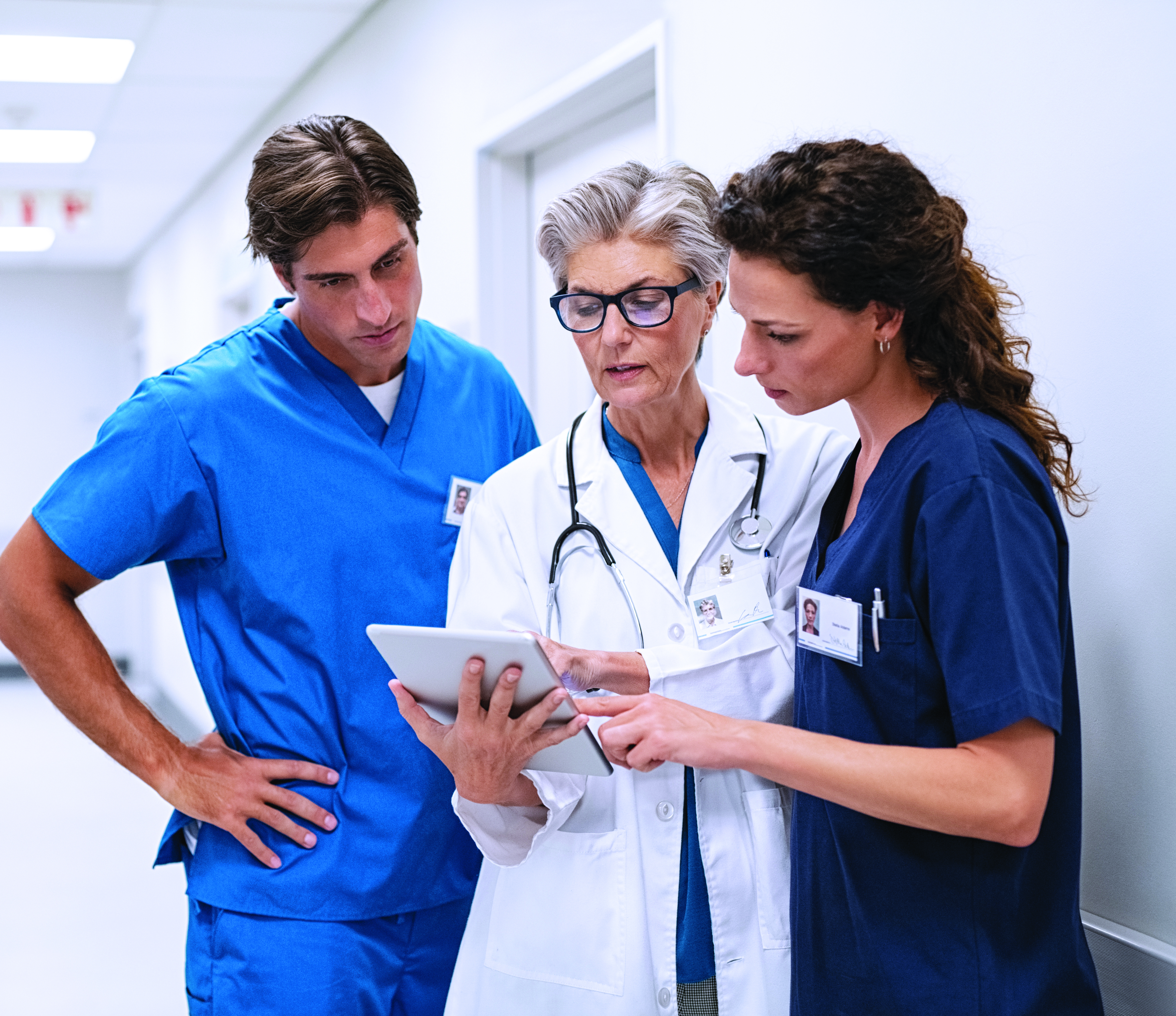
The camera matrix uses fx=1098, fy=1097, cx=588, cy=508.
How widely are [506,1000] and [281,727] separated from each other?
0.49 m

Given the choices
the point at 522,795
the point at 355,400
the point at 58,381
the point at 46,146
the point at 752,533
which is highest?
the point at 46,146

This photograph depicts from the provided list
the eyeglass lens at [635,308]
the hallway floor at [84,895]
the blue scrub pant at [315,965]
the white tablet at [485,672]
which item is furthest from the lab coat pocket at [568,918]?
the hallway floor at [84,895]

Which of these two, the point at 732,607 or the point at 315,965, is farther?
the point at 315,965

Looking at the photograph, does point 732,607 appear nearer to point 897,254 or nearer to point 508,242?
point 897,254

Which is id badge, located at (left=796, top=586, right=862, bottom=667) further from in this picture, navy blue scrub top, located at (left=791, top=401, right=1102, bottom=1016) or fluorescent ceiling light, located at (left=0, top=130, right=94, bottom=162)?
fluorescent ceiling light, located at (left=0, top=130, right=94, bottom=162)

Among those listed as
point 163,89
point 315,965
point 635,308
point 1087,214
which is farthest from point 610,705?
point 163,89

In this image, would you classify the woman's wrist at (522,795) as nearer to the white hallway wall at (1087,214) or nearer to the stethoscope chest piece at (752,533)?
the stethoscope chest piece at (752,533)

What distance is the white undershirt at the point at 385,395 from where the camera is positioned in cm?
166

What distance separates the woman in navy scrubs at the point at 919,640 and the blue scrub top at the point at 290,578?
53 centimetres

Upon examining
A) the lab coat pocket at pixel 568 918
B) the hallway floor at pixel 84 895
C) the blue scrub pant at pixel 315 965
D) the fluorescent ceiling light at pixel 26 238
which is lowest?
the hallway floor at pixel 84 895

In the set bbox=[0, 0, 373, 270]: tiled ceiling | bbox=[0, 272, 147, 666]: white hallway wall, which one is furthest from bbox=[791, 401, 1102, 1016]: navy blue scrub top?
bbox=[0, 272, 147, 666]: white hallway wall

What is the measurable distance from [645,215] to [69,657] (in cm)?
98

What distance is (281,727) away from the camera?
1.56 m

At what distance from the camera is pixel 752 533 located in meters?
1.37
